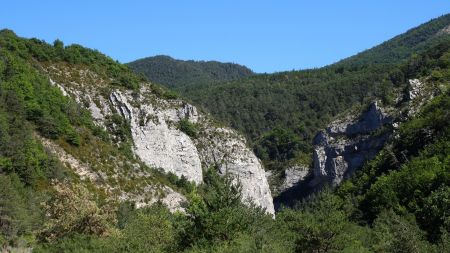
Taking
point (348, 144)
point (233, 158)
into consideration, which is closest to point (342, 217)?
point (233, 158)

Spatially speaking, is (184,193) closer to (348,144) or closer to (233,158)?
(233,158)

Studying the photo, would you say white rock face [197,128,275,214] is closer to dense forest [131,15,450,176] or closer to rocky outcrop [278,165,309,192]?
rocky outcrop [278,165,309,192]

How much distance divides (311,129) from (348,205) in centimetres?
10480

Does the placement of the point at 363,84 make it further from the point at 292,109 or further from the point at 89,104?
the point at 89,104

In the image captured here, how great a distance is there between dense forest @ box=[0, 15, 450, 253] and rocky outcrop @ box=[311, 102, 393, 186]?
5228mm

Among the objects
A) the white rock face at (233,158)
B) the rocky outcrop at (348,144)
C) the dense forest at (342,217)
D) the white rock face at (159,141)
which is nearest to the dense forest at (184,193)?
the dense forest at (342,217)

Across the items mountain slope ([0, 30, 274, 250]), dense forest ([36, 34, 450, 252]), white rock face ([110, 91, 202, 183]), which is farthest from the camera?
white rock face ([110, 91, 202, 183])

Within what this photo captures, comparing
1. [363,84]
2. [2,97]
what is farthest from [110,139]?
[363,84]

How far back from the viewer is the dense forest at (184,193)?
1353 inches

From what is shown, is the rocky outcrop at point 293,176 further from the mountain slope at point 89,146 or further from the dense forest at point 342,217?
the mountain slope at point 89,146

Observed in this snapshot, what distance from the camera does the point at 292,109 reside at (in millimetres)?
190875

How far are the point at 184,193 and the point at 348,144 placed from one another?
168 feet

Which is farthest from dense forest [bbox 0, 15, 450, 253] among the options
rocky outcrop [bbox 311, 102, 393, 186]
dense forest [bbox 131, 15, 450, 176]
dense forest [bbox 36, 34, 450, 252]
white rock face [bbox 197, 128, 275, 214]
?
dense forest [bbox 131, 15, 450, 176]

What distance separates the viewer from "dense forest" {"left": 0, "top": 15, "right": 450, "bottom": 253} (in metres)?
34.4
